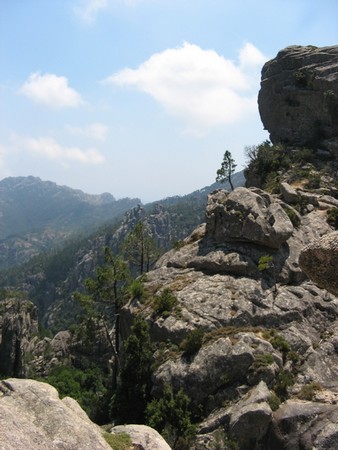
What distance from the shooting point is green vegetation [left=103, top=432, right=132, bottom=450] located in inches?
792

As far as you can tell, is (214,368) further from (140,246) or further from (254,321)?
(140,246)

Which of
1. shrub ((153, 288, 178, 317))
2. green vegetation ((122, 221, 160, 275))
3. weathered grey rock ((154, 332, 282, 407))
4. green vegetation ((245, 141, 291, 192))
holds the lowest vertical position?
weathered grey rock ((154, 332, 282, 407))

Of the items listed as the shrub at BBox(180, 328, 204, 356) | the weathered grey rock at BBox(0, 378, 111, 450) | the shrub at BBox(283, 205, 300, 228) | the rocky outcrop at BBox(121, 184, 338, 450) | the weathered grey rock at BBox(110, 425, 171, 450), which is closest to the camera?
the weathered grey rock at BBox(0, 378, 111, 450)

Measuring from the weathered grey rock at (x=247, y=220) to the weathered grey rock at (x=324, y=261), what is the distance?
124 feet

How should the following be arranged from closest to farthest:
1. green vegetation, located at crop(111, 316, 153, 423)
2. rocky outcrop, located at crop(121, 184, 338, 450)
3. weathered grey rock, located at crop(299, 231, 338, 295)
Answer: weathered grey rock, located at crop(299, 231, 338, 295)
rocky outcrop, located at crop(121, 184, 338, 450)
green vegetation, located at crop(111, 316, 153, 423)

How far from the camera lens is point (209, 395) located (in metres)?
35.9

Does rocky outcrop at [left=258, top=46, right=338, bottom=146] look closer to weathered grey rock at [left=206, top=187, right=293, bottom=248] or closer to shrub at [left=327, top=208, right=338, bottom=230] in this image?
shrub at [left=327, top=208, right=338, bottom=230]

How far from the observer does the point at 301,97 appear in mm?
96000

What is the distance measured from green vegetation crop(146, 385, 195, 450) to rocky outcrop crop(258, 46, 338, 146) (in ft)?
230

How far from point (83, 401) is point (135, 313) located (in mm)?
24657

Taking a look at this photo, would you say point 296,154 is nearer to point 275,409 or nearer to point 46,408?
point 275,409

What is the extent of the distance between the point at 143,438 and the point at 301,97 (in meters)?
90.1

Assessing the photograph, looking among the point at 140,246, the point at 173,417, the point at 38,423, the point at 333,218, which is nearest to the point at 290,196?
the point at 333,218

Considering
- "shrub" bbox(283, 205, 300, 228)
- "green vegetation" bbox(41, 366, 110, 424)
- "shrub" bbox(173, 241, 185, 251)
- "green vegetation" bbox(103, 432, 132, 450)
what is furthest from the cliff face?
"green vegetation" bbox(41, 366, 110, 424)
